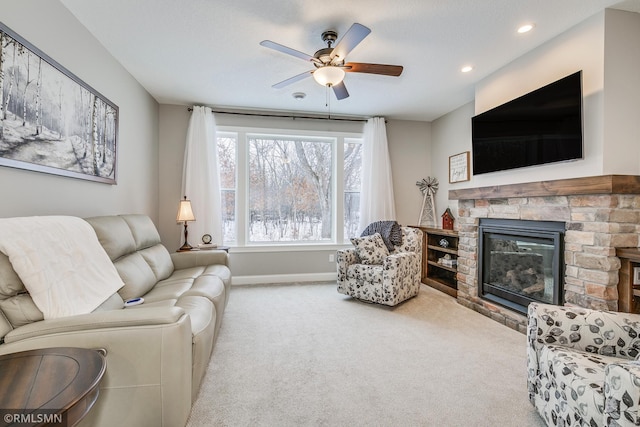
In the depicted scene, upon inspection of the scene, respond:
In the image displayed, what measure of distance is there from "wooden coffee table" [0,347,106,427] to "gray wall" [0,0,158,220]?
1.26 m

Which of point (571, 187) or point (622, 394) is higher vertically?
point (571, 187)

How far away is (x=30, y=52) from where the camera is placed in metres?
1.81

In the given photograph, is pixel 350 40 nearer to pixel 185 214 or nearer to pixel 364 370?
pixel 364 370

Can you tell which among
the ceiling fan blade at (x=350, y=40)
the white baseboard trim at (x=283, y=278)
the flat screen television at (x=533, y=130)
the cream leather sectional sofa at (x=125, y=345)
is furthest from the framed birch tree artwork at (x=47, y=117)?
the flat screen television at (x=533, y=130)

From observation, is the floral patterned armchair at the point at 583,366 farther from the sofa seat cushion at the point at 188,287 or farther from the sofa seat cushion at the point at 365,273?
the sofa seat cushion at the point at 188,287

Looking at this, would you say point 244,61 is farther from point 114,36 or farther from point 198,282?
point 198,282

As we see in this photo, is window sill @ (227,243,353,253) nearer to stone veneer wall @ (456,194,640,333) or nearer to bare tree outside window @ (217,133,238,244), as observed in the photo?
bare tree outside window @ (217,133,238,244)

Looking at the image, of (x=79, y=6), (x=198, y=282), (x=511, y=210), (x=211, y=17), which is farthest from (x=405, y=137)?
(x=79, y=6)

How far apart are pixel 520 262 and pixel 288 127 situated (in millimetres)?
3391

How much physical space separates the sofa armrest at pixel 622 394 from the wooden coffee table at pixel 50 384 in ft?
5.56

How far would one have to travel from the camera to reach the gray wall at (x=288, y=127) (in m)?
4.21

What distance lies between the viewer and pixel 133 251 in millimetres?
2549

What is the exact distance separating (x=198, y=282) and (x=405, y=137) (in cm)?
385

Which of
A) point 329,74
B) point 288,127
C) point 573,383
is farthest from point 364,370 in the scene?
point 288,127
